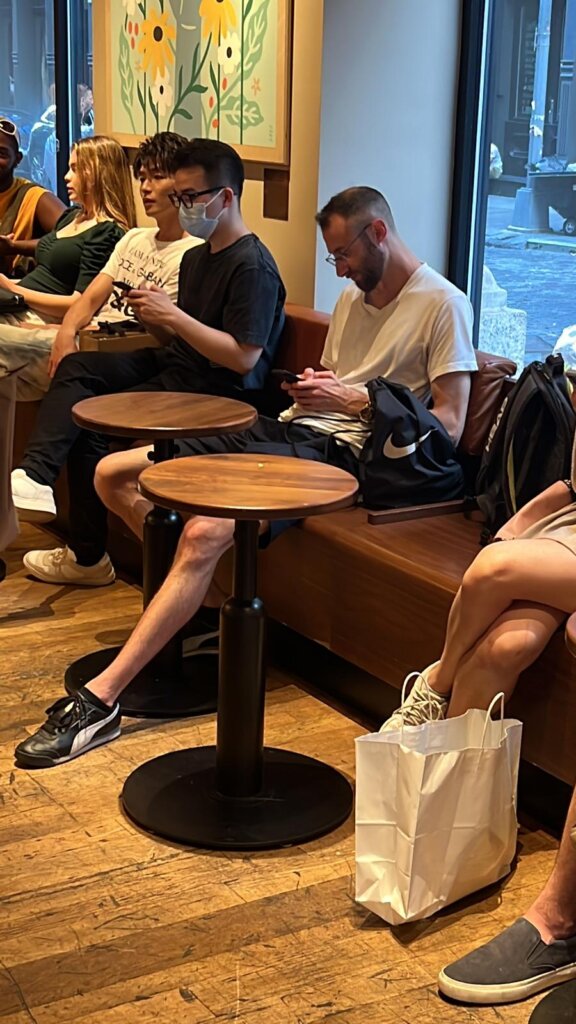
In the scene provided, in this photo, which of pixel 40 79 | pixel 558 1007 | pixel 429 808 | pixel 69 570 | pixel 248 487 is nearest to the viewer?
pixel 558 1007

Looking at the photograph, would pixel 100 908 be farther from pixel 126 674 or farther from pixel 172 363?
pixel 172 363

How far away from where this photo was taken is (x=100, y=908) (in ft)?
8.34

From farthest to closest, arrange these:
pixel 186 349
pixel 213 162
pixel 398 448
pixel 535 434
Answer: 1. pixel 186 349
2. pixel 213 162
3. pixel 398 448
4. pixel 535 434

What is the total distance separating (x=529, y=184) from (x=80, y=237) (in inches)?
73.5

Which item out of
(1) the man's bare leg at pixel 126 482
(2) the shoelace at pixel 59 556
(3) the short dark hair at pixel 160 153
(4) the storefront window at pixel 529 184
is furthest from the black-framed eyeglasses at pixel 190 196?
Answer: (2) the shoelace at pixel 59 556

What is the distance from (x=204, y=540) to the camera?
126 inches

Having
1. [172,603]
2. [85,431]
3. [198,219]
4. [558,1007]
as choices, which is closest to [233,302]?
[198,219]

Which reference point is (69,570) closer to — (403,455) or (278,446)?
(278,446)

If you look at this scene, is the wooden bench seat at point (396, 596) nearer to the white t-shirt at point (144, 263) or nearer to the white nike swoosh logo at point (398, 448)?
the white nike swoosh logo at point (398, 448)

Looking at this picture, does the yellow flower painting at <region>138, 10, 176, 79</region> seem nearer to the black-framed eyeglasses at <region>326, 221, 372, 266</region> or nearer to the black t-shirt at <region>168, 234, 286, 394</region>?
the black t-shirt at <region>168, 234, 286, 394</region>

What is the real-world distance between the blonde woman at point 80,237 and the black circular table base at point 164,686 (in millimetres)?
1779

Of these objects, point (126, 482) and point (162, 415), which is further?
point (126, 482)

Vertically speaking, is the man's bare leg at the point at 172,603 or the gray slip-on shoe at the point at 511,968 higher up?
the man's bare leg at the point at 172,603

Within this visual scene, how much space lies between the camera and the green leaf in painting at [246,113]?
15.4 feet
